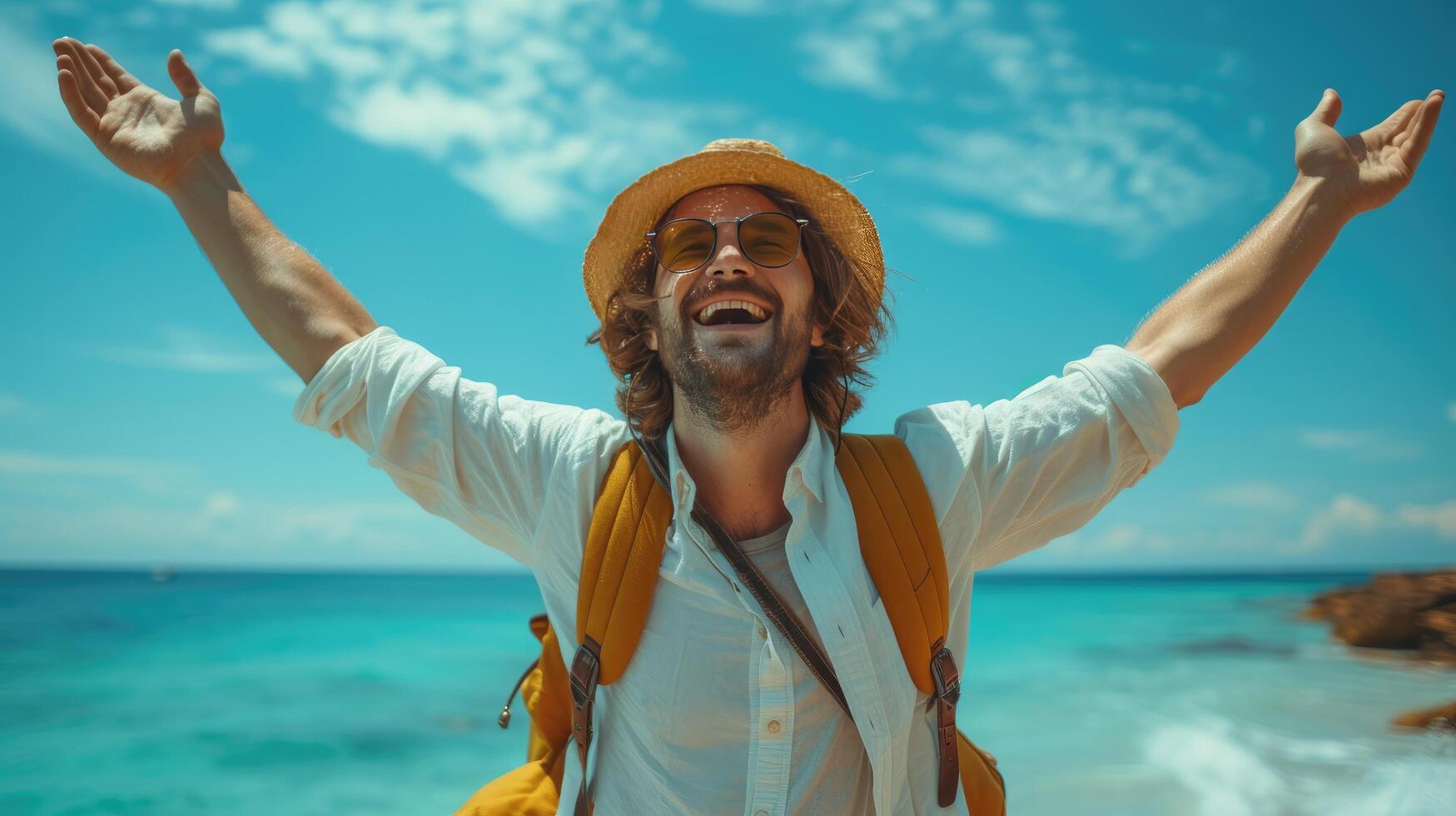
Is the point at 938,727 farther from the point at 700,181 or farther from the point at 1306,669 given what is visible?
the point at 1306,669

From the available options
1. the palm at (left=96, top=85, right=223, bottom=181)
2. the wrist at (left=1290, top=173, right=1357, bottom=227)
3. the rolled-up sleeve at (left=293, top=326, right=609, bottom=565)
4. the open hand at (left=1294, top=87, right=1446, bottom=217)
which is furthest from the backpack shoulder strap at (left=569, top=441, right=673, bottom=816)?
the open hand at (left=1294, top=87, right=1446, bottom=217)

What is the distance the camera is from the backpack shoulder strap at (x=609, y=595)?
2133mm

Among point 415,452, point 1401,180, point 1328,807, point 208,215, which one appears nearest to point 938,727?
point 415,452

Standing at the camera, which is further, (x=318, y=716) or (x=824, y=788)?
(x=318, y=716)

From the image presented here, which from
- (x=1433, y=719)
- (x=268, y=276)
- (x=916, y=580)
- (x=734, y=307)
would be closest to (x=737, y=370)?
(x=734, y=307)

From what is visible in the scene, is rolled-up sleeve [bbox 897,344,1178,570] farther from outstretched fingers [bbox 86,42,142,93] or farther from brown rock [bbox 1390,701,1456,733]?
brown rock [bbox 1390,701,1456,733]

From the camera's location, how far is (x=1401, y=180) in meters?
2.40

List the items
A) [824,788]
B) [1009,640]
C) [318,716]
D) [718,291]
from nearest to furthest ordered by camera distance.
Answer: [824,788], [718,291], [318,716], [1009,640]

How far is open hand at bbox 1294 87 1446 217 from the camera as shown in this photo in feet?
7.82

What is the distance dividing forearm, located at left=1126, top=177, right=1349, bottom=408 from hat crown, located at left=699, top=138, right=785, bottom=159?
124cm

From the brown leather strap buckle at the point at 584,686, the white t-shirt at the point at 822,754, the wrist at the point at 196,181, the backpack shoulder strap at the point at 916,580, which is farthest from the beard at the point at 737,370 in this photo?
the wrist at the point at 196,181

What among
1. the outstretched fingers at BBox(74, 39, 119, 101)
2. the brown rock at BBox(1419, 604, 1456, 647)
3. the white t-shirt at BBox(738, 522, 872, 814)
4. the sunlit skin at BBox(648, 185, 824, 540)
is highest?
the brown rock at BBox(1419, 604, 1456, 647)

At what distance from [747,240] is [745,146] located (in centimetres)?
36

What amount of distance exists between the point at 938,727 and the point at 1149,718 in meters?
11.0
